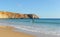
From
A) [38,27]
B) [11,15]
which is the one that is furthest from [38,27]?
[11,15]

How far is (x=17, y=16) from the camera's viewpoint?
12794cm

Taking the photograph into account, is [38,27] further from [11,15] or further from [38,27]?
[11,15]

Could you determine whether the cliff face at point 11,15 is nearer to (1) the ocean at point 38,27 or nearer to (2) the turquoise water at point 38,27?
(2) the turquoise water at point 38,27

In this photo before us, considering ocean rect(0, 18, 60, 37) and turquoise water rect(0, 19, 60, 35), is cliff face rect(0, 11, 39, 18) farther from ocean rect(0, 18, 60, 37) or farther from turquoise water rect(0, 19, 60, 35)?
ocean rect(0, 18, 60, 37)

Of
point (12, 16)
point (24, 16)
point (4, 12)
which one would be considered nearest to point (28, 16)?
point (24, 16)

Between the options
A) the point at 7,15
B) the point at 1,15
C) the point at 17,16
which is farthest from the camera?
the point at 17,16

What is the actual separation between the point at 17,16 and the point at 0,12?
24.0 metres

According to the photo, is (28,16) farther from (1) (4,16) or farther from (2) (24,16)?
(1) (4,16)

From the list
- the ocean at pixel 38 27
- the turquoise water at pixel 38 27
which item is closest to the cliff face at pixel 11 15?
the turquoise water at pixel 38 27

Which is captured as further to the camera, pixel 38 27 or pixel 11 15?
pixel 11 15

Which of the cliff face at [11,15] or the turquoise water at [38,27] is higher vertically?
the turquoise water at [38,27]

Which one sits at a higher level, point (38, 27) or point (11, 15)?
point (38, 27)

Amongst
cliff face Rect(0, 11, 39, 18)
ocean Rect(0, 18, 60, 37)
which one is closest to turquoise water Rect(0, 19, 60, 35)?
ocean Rect(0, 18, 60, 37)

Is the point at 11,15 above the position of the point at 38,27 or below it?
below
